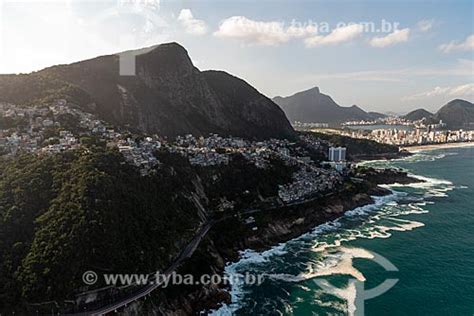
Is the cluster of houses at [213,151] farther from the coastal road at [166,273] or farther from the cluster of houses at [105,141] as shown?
the coastal road at [166,273]

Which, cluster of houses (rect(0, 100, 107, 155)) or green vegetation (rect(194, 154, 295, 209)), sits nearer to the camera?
cluster of houses (rect(0, 100, 107, 155))

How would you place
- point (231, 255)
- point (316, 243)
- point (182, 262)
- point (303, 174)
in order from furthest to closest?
point (303, 174) → point (316, 243) → point (231, 255) → point (182, 262)

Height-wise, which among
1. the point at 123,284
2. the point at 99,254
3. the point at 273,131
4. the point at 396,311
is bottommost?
the point at 396,311

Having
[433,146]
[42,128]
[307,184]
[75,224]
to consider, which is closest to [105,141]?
[42,128]

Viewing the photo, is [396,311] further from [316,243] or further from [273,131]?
[273,131]

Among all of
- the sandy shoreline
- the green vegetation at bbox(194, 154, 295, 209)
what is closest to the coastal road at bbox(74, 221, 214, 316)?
the green vegetation at bbox(194, 154, 295, 209)

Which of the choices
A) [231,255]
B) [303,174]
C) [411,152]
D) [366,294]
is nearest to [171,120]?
[303,174]

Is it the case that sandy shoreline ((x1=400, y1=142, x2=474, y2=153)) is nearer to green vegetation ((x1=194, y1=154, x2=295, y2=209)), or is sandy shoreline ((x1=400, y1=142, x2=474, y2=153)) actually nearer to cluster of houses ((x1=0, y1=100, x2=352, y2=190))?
cluster of houses ((x1=0, y1=100, x2=352, y2=190))
